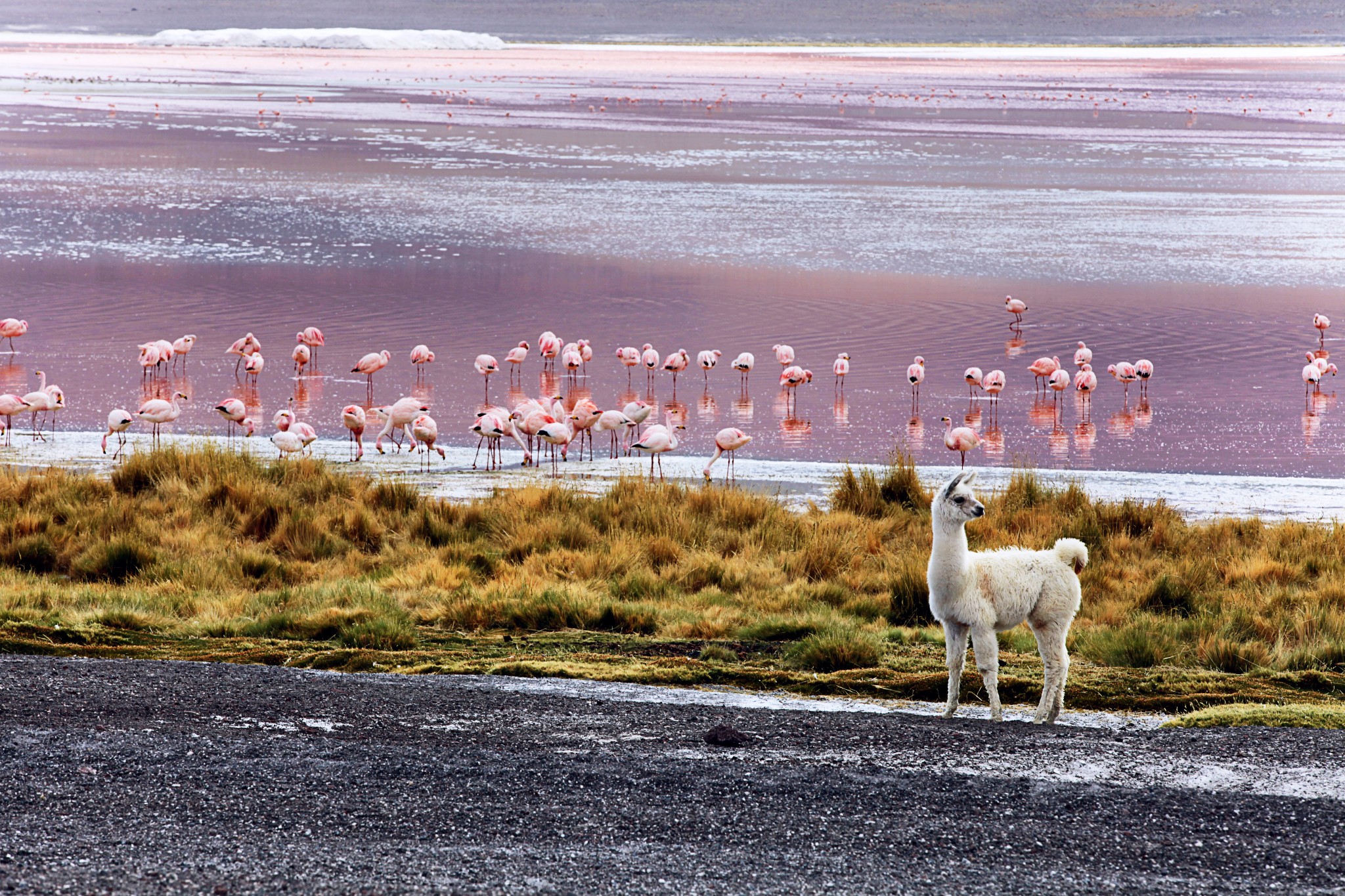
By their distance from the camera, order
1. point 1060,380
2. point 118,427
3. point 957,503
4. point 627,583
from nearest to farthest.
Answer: point 957,503 → point 627,583 → point 118,427 → point 1060,380

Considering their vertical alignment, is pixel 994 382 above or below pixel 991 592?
above

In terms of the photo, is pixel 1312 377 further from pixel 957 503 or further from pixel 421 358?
pixel 957 503

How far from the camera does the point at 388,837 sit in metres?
4.51

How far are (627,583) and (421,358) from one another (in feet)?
21.9

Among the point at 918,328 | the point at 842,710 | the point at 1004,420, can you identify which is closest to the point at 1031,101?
the point at 918,328

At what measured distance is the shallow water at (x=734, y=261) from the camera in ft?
47.0

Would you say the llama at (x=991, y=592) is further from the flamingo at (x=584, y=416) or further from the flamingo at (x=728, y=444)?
the flamingo at (x=584, y=416)

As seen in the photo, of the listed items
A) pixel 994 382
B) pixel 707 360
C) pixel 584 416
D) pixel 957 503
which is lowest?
pixel 957 503

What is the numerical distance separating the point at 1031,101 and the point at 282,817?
158 feet

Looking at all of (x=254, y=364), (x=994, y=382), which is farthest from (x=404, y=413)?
(x=994, y=382)

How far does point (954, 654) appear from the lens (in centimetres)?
573

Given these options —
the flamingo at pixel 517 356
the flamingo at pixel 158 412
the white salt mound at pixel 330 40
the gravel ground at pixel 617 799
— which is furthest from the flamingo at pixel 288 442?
the white salt mound at pixel 330 40

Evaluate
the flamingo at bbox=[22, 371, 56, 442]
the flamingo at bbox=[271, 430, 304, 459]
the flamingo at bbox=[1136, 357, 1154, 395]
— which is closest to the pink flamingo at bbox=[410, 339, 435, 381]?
→ the flamingo at bbox=[271, 430, 304, 459]

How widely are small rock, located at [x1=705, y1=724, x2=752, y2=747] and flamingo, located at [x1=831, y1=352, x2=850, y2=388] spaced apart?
9165 millimetres
